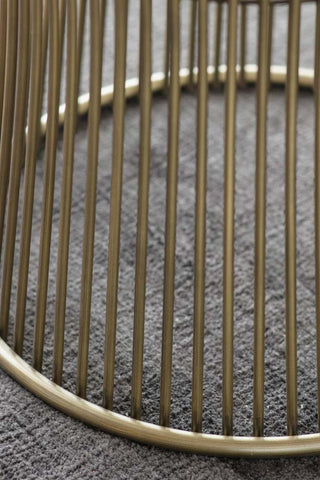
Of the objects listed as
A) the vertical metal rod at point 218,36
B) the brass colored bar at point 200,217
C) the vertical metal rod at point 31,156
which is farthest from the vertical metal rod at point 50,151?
the vertical metal rod at point 218,36

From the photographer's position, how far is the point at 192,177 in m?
1.07

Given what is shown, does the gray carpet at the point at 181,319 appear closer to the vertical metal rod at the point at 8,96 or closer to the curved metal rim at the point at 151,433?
the curved metal rim at the point at 151,433

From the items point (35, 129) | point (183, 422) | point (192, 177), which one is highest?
point (35, 129)

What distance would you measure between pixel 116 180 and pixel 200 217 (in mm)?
67

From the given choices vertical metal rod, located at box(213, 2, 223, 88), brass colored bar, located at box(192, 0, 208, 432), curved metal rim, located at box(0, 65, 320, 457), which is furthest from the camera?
vertical metal rod, located at box(213, 2, 223, 88)

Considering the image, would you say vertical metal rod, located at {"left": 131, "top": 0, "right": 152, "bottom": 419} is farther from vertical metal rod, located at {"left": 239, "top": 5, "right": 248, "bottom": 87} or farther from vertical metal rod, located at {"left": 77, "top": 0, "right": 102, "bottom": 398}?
vertical metal rod, located at {"left": 239, "top": 5, "right": 248, "bottom": 87}

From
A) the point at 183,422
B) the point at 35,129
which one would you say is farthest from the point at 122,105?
the point at 183,422

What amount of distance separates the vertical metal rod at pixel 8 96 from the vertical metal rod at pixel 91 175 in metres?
0.08

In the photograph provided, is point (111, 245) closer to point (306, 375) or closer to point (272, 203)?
point (306, 375)

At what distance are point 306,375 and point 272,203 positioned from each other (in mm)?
263

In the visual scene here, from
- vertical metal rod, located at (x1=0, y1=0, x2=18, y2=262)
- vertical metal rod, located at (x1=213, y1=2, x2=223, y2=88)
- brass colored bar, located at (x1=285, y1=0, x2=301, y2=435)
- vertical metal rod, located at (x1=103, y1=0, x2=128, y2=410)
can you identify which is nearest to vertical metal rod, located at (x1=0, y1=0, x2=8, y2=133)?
vertical metal rod, located at (x1=0, y1=0, x2=18, y2=262)

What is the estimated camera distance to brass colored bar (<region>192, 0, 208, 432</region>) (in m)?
0.63

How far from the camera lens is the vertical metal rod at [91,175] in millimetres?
648

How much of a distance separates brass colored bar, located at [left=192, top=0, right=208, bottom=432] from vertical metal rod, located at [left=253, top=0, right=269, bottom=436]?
0.04 meters
